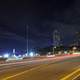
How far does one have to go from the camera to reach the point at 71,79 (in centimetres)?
2350

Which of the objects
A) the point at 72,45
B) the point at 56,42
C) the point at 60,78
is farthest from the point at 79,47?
the point at 60,78

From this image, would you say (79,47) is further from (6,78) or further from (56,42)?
(6,78)

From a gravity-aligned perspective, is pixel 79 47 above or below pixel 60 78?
above

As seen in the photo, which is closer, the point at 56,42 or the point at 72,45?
the point at 56,42

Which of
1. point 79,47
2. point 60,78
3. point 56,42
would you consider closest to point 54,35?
point 56,42

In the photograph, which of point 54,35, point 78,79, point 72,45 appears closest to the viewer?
point 78,79

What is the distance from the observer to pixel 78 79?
75.9 ft

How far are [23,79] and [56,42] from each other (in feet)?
274

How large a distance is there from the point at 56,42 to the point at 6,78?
83.1 m

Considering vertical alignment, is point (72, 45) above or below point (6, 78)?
above

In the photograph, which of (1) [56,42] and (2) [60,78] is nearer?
(2) [60,78]

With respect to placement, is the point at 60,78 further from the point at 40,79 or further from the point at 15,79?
the point at 15,79

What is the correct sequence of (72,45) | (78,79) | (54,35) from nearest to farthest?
(78,79) < (54,35) < (72,45)

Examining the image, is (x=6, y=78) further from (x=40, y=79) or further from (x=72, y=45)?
(x=72, y=45)
